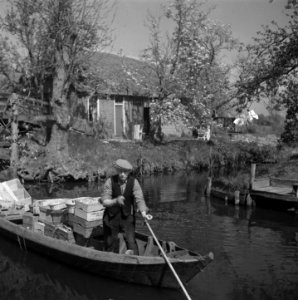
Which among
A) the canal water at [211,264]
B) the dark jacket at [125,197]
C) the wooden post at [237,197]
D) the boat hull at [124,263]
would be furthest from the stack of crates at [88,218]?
the wooden post at [237,197]

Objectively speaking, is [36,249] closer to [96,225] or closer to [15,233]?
[15,233]

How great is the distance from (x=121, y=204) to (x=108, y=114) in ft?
81.9

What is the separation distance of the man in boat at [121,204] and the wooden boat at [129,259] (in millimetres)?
358

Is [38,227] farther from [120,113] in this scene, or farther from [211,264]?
[120,113]

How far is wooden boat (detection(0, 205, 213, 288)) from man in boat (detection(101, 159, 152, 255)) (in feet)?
1.18

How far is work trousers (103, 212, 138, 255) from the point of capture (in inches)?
397

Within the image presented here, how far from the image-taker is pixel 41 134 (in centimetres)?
2819

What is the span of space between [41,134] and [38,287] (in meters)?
18.7

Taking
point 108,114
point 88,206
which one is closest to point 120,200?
point 88,206

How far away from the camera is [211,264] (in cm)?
1179

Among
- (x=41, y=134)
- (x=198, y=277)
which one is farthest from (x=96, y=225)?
(x=41, y=134)

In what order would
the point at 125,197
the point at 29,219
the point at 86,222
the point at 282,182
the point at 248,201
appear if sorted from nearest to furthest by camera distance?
the point at 125,197 < the point at 86,222 < the point at 29,219 < the point at 248,201 < the point at 282,182

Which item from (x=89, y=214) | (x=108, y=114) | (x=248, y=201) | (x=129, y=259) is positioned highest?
(x=108, y=114)

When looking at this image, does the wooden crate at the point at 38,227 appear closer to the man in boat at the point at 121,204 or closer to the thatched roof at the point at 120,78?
the man in boat at the point at 121,204
